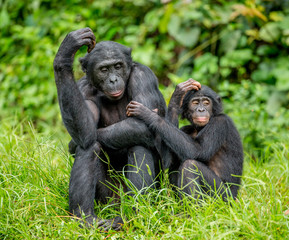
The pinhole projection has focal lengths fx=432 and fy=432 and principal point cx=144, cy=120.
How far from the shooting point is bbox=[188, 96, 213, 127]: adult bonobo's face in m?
4.98

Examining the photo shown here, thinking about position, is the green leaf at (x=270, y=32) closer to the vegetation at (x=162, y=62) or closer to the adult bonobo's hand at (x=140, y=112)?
the vegetation at (x=162, y=62)

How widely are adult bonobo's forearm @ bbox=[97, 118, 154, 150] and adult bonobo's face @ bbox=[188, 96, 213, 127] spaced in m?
0.59

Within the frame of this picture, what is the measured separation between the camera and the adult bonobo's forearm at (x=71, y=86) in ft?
15.0

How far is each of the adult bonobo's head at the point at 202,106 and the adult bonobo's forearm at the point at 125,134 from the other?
61 centimetres

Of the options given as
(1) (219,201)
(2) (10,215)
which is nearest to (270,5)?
(1) (219,201)

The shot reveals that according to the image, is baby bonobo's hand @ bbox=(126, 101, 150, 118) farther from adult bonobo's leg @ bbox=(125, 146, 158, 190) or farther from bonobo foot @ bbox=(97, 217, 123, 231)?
bonobo foot @ bbox=(97, 217, 123, 231)

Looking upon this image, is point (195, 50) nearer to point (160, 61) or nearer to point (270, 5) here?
point (160, 61)

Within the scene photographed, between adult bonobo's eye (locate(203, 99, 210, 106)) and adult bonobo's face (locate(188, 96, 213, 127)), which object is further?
adult bonobo's eye (locate(203, 99, 210, 106))

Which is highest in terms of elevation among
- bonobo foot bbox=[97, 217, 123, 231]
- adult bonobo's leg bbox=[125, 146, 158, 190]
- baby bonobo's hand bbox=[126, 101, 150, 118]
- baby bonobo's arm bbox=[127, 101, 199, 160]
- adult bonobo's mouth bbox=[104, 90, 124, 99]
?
adult bonobo's mouth bbox=[104, 90, 124, 99]

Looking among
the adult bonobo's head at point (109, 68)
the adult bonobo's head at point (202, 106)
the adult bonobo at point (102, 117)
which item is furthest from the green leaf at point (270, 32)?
the adult bonobo's head at point (109, 68)

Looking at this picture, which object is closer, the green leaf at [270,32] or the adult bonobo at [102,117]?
the adult bonobo at [102,117]

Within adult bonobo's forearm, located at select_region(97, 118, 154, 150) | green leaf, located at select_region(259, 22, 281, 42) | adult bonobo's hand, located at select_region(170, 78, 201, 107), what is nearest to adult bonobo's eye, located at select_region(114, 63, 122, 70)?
adult bonobo's forearm, located at select_region(97, 118, 154, 150)

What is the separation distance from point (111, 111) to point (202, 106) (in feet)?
3.54

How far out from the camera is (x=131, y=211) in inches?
177
